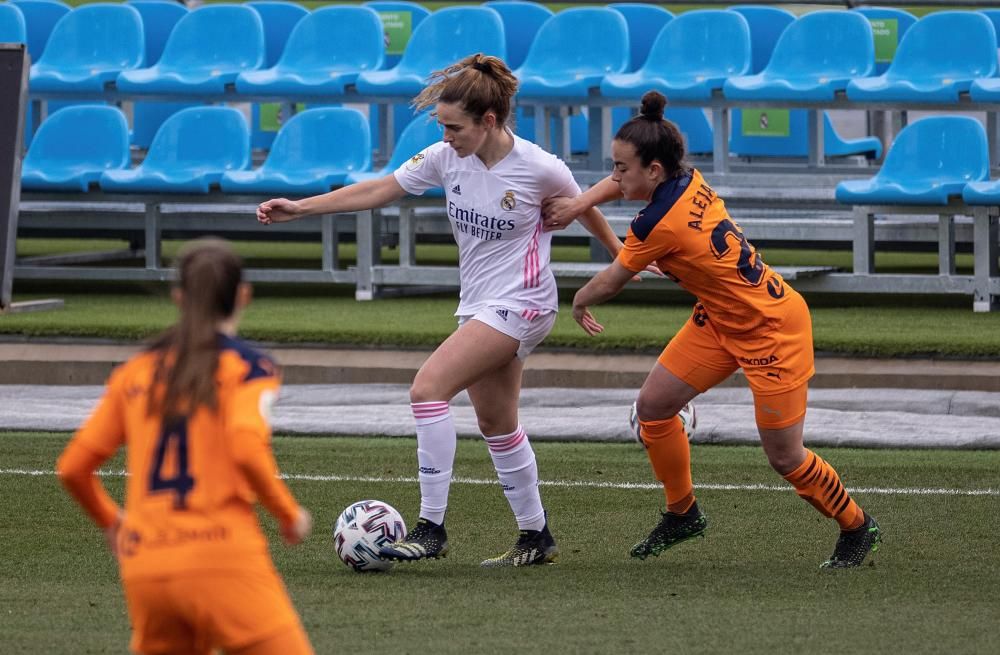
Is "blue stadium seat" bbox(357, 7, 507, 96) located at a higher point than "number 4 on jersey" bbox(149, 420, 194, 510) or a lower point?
higher

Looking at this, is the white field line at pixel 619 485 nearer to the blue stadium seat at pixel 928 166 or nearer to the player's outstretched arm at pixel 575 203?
the player's outstretched arm at pixel 575 203

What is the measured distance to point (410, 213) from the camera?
13430 millimetres

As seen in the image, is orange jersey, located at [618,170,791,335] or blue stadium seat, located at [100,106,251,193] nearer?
orange jersey, located at [618,170,791,335]

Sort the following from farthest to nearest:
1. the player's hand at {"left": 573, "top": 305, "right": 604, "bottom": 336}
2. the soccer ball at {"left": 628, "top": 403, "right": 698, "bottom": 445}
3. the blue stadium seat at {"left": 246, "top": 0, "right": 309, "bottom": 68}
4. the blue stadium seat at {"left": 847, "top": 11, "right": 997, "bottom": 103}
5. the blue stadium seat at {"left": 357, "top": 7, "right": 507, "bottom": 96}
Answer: the blue stadium seat at {"left": 246, "top": 0, "right": 309, "bottom": 68} < the blue stadium seat at {"left": 357, "top": 7, "right": 507, "bottom": 96} < the blue stadium seat at {"left": 847, "top": 11, "right": 997, "bottom": 103} < the soccer ball at {"left": 628, "top": 403, "right": 698, "bottom": 445} < the player's hand at {"left": 573, "top": 305, "right": 604, "bottom": 336}

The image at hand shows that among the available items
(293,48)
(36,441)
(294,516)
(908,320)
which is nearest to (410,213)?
(293,48)

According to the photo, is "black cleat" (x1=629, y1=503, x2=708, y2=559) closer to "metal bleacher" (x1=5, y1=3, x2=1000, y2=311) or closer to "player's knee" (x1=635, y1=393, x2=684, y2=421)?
"player's knee" (x1=635, y1=393, x2=684, y2=421)

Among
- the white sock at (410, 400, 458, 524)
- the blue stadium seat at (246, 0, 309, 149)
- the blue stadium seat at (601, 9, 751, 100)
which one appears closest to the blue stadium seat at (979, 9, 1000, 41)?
the blue stadium seat at (601, 9, 751, 100)

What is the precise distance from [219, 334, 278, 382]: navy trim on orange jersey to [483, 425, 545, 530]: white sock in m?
2.95

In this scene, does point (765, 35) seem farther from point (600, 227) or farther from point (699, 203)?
point (699, 203)

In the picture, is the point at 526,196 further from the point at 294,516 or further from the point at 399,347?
the point at 399,347

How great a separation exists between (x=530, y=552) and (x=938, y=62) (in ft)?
26.1

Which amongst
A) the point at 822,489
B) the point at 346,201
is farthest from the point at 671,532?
the point at 346,201

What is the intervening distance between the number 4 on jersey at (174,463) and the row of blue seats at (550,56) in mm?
10080

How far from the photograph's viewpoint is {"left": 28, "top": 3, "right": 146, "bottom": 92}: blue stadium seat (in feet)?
50.0
